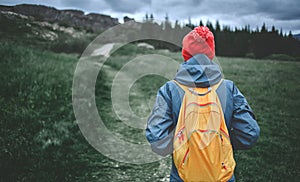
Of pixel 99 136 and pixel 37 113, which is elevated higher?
pixel 37 113

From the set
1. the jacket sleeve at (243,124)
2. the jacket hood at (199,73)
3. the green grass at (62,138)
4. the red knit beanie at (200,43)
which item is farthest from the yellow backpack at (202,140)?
the green grass at (62,138)

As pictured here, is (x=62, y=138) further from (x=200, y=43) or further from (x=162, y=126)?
(x=200, y=43)

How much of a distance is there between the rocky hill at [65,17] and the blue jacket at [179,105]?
8330 millimetres

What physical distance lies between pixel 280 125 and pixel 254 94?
382 centimetres

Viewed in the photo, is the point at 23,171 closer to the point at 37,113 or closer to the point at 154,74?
the point at 37,113

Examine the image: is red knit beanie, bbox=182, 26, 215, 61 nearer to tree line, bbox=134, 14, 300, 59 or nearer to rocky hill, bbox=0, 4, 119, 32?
rocky hill, bbox=0, 4, 119, 32

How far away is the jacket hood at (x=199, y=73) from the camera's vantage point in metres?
1.98

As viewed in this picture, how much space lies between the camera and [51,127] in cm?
592

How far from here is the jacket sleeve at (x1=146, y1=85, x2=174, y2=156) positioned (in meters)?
2.04

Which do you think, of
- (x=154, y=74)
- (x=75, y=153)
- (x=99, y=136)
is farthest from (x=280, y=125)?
(x=154, y=74)

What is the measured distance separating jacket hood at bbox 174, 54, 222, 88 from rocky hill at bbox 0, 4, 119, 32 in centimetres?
837

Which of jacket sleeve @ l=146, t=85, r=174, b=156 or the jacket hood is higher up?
the jacket hood

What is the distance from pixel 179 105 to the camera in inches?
81.7

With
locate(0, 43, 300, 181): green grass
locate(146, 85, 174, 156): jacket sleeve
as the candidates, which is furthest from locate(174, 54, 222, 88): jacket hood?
locate(0, 43, 300, 181): green grass
